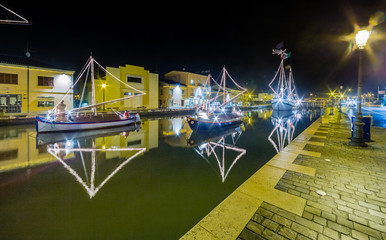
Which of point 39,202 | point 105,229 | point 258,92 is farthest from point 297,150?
point 258,92

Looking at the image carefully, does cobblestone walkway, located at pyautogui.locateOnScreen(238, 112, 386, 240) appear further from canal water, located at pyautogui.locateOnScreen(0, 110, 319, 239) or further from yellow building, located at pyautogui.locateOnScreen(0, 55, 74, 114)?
yellow building, located at pyautogui.locateOnScreen(0, 55, 74, 114)

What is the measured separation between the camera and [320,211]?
3.32 meters

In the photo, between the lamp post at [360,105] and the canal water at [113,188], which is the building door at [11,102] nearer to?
the canal water at [113,188]

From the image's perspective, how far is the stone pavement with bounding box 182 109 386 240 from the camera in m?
2.83

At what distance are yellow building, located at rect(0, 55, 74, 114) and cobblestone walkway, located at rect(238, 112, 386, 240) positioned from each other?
31.7 metres

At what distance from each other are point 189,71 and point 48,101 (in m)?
33.0

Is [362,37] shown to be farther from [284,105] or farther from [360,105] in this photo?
[284,105]

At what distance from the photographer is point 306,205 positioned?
11.5 feet

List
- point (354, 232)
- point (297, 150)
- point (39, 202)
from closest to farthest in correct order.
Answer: point (354, 232) → point (39, 202) → point (297, 150)

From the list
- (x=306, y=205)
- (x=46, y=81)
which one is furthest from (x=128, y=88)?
(x=306, y=205)

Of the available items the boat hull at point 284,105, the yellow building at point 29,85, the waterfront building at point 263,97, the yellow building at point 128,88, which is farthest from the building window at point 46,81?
the waterfront building at point 263,97

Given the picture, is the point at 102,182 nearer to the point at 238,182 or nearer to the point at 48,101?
the point at 238,182

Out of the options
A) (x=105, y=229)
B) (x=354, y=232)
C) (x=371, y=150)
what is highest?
(x=371, y=150)

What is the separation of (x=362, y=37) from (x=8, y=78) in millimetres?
35840
